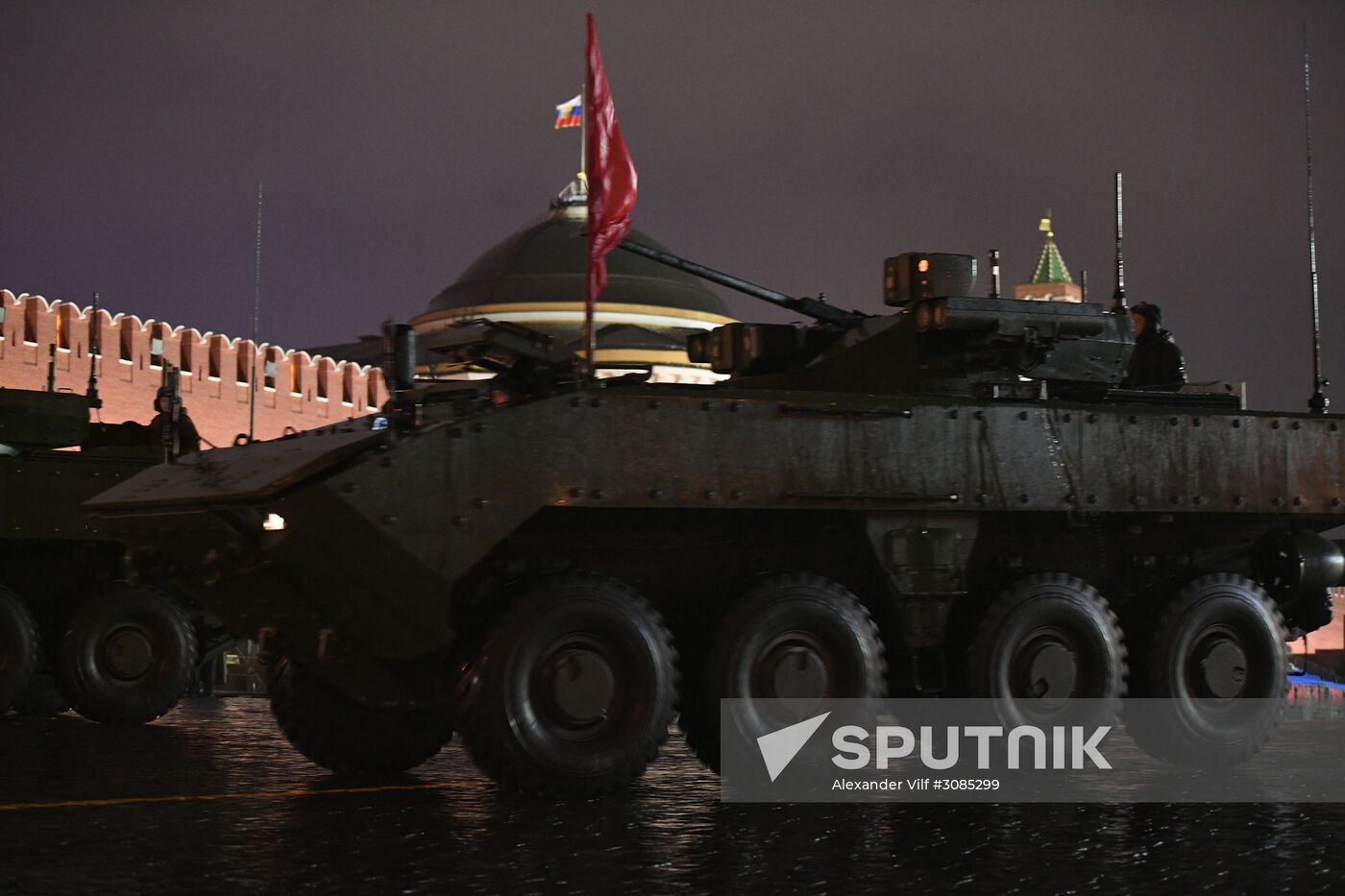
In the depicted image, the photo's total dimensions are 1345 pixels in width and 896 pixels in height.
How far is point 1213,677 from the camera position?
10.5 metres

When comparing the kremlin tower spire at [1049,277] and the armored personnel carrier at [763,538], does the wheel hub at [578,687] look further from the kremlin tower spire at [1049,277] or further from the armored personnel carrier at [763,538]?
the kremlin tower spire at [1049,277]

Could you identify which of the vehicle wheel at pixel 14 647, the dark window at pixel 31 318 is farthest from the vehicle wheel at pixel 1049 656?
the dark window at pixel 31 318

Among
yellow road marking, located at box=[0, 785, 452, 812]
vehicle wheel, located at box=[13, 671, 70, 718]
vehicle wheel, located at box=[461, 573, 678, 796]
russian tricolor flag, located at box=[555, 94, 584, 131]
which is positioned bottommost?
yellow road marking, located at box=[0, 785, 452, 812]

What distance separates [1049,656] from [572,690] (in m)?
2.67

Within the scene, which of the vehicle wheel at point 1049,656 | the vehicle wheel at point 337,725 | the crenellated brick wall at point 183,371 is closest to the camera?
the vehicle wheel at point 1049,656

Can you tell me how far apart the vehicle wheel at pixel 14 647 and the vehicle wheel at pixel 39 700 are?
102 inches

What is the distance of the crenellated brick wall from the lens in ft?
134

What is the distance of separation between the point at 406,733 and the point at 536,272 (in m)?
75.2

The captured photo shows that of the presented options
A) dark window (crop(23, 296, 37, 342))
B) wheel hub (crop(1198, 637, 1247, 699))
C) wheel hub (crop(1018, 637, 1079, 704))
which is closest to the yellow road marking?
wheel hub (crop(1018, 637, 1079, 704))

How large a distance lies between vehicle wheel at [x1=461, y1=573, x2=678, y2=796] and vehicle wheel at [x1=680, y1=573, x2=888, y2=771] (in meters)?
0.36

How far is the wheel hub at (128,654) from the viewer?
50.1 ft

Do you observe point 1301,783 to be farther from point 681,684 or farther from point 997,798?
point 681,684

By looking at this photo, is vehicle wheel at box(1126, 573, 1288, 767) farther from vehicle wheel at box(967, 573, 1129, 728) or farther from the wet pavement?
the wet pavement

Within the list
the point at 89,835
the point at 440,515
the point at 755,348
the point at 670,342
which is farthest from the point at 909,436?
the point at 670,342
